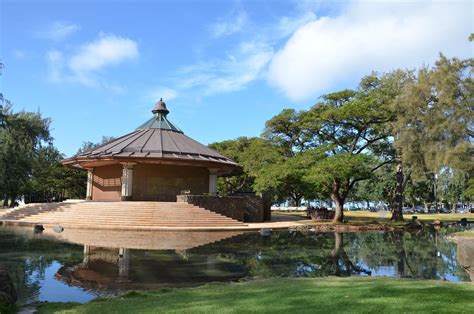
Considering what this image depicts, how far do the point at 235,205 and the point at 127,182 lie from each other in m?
8.61

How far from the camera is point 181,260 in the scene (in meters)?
13.9

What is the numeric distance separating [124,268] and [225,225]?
16.1m

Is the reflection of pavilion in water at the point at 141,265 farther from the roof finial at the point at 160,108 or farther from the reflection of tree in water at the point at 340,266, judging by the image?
the roof finial at the point at 160,108

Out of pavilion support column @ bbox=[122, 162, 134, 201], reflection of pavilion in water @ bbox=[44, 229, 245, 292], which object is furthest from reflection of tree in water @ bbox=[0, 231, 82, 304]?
pavilion support column @ bbox=[122, 162, 134, 201]

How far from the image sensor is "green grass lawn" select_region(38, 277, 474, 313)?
644 centimetres

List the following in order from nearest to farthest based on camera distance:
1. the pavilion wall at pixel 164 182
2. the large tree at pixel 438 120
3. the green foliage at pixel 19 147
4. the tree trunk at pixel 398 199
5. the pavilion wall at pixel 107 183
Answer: the large tree at pixel 438 120, the pavilion wall at pixel 164 182, the pavilion wall at pixel 107 183, the tree trunk at pixel 398 199, the green foliage at pixel 19 147

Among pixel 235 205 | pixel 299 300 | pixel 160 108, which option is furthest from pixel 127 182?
pixel 299 300

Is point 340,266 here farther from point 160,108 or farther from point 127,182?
point 160,108

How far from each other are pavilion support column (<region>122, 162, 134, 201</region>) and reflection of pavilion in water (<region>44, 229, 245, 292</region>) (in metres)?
12.7

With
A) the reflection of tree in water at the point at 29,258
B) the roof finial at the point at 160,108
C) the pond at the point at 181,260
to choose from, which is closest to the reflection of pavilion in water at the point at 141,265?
the pond at the point at 181,260

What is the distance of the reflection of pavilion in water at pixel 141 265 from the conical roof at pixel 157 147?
13260mm

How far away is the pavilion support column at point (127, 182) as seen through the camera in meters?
33.2

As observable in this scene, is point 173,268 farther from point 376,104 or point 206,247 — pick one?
point 376,104

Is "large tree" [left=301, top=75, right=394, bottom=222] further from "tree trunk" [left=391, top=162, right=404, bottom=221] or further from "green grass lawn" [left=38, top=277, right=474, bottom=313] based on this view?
"green grass lawn" [left=38, top=277, right=474, bottom=313]
